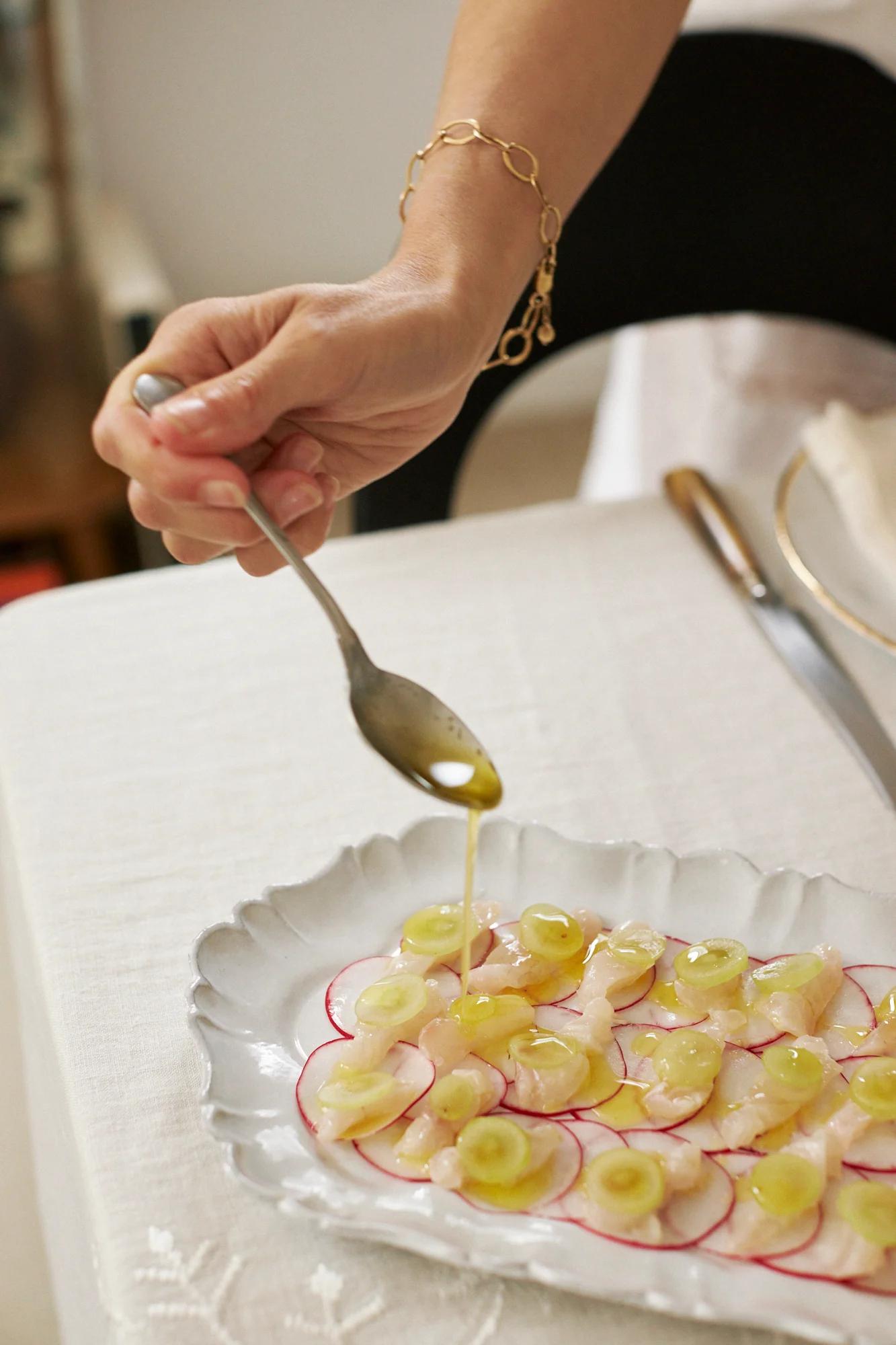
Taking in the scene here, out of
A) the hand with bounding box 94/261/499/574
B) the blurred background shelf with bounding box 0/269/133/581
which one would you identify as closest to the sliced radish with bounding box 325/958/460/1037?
the hand with bounding box 94/261/499/574

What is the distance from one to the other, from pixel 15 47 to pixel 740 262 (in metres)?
1.20

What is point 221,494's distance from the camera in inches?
22.9

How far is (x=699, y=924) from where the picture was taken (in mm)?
593

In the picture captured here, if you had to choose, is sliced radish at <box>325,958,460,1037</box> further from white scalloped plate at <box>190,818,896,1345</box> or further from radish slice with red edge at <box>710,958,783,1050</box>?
radish slice with red edge at <box>710,958,783,1050</box>

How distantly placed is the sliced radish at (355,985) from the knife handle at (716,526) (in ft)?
1.22

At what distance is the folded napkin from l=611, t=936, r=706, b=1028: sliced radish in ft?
1.17

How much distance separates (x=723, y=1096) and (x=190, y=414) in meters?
0.36

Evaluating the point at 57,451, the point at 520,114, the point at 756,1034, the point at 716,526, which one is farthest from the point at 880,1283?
the point at 57,451

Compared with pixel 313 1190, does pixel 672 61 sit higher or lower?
higher

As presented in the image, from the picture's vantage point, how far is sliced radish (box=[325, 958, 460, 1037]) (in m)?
0.55

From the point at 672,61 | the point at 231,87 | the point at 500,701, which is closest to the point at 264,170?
the point at 231,87

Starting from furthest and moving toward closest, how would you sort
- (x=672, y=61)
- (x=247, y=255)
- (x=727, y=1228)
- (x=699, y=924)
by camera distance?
(x=247, y=255)
(x=672, y=61)
(x=699, y=924)
(x=727, y=1228)

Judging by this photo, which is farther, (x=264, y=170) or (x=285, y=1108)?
(x=264, y=170)

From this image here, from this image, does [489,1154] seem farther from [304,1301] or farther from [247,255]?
[247,255]
